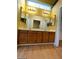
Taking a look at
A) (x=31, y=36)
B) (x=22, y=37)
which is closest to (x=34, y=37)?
(x=31, y=36)

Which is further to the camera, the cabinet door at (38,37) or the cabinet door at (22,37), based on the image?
the cabinet door at (38,37)

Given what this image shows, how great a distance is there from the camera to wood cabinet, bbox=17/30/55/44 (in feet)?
19.3

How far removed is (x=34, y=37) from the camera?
6352 millimetres

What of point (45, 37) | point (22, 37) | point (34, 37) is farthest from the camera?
point (45, 37)

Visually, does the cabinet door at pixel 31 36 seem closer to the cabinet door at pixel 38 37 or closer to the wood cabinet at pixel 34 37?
the wood cabinet at pixel 34 37

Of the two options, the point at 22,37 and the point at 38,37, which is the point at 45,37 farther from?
the point at 22,37

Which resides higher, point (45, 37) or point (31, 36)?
point (31, 36)

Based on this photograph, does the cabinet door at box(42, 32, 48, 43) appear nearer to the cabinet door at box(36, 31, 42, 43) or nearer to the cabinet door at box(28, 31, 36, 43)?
the cabinet door at box(36, 31, 42, 43)

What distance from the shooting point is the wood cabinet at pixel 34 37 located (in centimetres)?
587

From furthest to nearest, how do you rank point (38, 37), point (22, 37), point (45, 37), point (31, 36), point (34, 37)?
point (45, 37) → point (38, 37) → point (34, 37) → point (31, 36) → point (22, 37)

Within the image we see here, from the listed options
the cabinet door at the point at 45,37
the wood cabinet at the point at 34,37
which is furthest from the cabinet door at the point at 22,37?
the cabinet door at the point at 45,37
